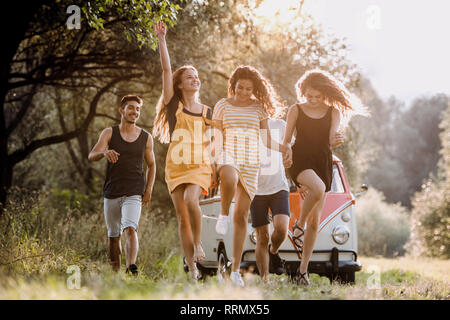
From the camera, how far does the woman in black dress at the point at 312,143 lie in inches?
256

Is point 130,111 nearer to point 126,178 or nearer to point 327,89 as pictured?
point 126,178

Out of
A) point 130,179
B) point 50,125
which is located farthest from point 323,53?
point 50,125

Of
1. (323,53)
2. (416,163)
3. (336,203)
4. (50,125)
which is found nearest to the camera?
(336,203)

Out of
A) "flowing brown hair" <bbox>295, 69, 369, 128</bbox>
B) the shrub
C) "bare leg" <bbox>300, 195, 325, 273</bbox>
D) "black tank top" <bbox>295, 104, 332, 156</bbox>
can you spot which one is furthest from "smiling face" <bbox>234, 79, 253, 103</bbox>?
the shrub

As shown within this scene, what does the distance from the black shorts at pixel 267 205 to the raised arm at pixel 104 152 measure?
6.01 ft

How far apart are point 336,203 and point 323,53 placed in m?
6.98

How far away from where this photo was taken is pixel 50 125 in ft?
69.6

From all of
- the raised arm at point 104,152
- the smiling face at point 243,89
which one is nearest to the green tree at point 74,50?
the raised arm at point 104,152

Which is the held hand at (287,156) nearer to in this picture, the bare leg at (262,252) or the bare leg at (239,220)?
the bare leg at (239,220)

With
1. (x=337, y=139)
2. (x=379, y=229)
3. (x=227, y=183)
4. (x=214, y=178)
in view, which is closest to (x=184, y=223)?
(x=214, y=178)

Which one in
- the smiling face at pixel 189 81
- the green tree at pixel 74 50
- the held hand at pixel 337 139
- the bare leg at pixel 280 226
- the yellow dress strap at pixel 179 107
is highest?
the green tree at pixel 74 50

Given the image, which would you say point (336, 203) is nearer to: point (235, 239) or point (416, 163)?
point (235, 239)

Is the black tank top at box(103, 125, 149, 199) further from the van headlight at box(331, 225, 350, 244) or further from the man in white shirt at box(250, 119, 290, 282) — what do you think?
the van headlight at box(331, 225, 350, 244)

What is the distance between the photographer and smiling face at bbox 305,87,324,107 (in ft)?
21.9
